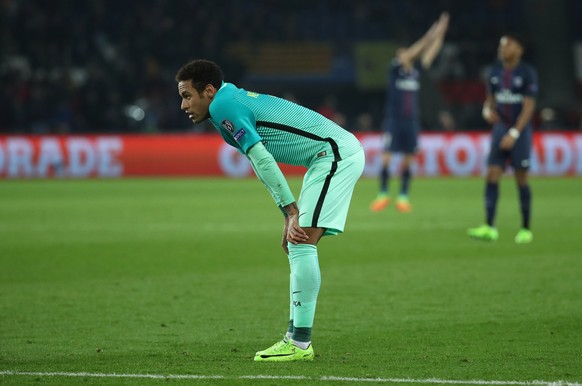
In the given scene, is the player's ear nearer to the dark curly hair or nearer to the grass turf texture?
the dark curly hair

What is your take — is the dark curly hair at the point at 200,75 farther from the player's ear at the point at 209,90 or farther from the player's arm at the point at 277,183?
the player's arm at the point at 277,183

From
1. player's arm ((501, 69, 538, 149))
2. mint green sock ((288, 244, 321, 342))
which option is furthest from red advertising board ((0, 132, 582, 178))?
mint green sock ((288, 244, 321, 342))

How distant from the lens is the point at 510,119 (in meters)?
12.3

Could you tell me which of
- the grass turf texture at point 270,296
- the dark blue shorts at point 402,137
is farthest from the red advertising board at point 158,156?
the grass turf texture at point 270,296

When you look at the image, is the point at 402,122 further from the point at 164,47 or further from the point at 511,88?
the point at 164,47

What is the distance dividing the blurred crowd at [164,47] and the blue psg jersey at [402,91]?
11.0 m

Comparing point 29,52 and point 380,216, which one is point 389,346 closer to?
point 380,216

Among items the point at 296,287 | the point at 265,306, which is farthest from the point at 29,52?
the point at 296,287

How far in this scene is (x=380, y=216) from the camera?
15906 mm

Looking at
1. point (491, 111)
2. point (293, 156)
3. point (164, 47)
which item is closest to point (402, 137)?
point (491, 111)

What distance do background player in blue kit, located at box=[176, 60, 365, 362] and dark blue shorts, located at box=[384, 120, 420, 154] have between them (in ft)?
36.4

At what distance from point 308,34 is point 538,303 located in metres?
27.4

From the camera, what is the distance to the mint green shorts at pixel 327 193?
19.5 ft

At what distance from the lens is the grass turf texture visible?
5.85 metres
